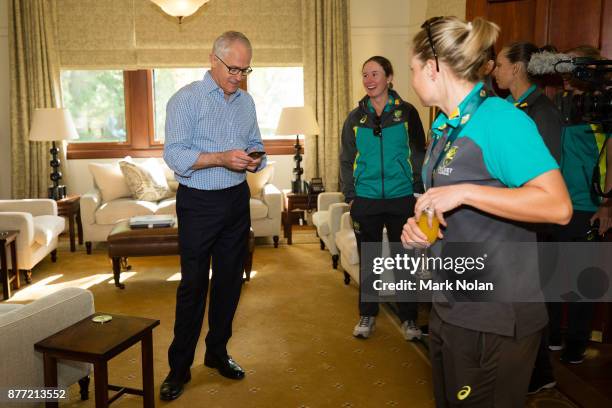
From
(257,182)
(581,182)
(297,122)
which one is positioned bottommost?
(257,182)

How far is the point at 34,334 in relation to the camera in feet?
7.04

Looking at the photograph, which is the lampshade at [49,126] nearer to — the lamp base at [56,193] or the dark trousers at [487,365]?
the lamp base at [56,193]

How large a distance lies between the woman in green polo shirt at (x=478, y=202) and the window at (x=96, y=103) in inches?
234

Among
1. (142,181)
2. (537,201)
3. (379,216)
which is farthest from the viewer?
(142,181)

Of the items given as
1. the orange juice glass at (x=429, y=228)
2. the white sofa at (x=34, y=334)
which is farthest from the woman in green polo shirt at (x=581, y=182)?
the white sofa at (x=34, y=334)

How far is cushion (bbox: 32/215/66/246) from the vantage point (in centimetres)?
465

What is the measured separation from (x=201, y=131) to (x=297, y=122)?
135 inches

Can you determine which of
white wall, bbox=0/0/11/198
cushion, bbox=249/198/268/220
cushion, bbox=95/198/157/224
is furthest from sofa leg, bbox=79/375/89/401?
white wall, bbox=0/0/11/198

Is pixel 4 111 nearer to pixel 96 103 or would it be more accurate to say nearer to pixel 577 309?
pixel 96 103

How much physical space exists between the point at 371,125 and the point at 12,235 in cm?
281

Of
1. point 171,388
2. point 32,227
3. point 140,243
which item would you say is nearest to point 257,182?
point 140,243

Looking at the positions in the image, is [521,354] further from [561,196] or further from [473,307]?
[561,196]

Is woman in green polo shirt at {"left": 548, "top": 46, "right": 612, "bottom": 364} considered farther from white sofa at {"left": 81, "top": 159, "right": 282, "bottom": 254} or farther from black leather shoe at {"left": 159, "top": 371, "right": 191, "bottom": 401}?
white sofa at {"left": 81, "top": 159, "right": 282, "bottom": 254}

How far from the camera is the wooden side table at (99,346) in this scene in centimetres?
204
